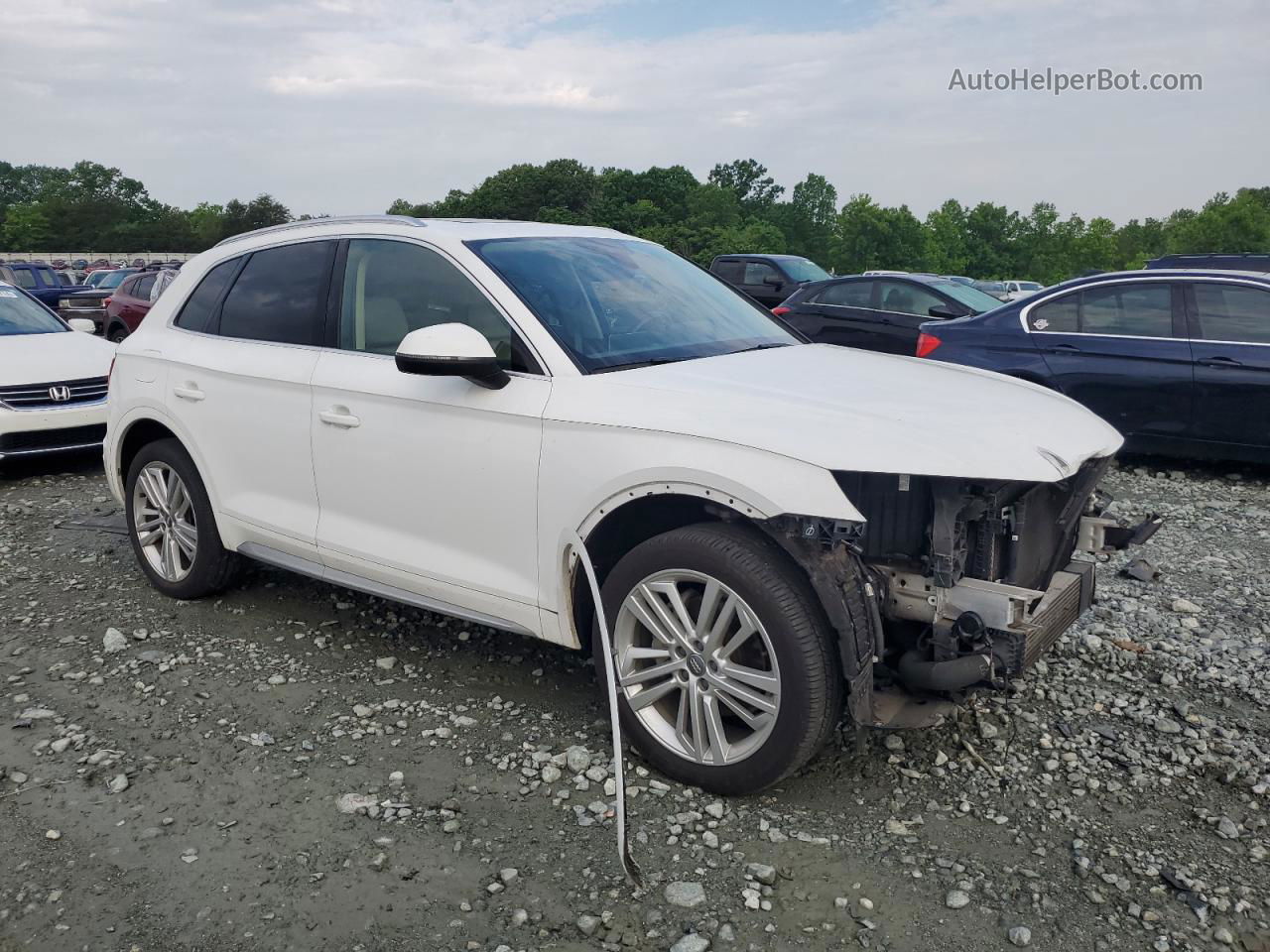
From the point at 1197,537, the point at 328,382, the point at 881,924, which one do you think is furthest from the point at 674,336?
the point at 1197,537

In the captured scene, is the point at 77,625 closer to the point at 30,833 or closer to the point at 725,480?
the point at 30,833

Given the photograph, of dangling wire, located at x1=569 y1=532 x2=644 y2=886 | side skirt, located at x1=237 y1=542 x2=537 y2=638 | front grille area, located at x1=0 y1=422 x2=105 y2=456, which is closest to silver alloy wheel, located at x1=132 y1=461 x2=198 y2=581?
side skirt, located at x1=237 y1=542 x2=537 y2=638

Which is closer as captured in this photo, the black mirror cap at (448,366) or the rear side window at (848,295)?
the black mirror cap at (448,366)

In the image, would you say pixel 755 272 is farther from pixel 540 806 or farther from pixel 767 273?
pixel 540 806

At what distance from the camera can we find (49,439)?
8.12 m

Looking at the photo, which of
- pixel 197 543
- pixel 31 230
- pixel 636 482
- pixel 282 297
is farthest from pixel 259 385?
pixel 31 230

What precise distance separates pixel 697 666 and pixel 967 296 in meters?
9.81

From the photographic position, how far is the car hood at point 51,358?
8.16 meters

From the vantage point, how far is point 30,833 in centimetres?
315

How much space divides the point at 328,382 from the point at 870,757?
2.48 m

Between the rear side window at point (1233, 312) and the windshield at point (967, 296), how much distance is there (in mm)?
3849

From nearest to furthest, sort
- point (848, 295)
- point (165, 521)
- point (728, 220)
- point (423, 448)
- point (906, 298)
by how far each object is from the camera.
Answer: point (423, 448)
point (165, 521)
point (906, 298)
point (848, 295)
point (728, 220)

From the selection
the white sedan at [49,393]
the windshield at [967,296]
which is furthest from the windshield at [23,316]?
the windshield at [967,296]

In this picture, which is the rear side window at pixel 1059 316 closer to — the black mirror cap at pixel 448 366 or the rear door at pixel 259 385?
the rear door at pixel 259 385
